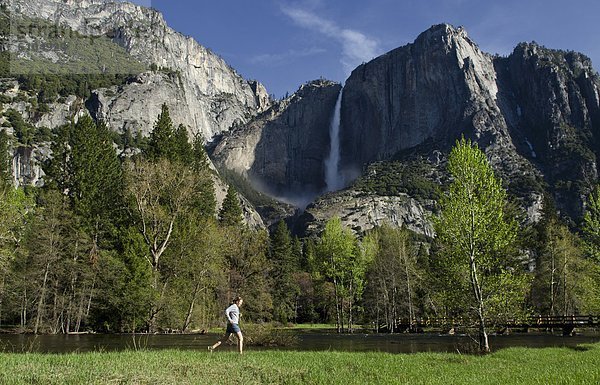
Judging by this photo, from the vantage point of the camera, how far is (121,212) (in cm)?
4875

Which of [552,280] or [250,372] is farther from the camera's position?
[552,280]

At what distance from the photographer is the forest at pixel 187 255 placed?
2711cm

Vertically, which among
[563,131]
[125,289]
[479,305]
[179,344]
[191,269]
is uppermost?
[563,131]

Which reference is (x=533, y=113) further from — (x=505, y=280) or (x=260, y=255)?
(x=505, y=280)

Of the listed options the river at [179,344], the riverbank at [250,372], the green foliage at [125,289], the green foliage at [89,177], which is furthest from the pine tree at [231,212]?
the riverbank at [250,372]

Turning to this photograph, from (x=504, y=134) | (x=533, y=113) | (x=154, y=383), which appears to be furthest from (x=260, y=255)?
(x=533, y=113)

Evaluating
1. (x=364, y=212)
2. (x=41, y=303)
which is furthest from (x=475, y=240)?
(x=364, y=212)

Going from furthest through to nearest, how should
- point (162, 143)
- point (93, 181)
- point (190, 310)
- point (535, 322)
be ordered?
point (162, 143)
point (93, 181)
point (535, 322)
point (190, 310)

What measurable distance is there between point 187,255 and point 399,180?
134919 millimetres

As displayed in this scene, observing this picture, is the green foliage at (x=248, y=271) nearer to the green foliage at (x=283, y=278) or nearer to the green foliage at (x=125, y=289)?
the green foliage at (x=283, y=278)

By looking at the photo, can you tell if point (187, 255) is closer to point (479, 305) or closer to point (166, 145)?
point (166, 145)

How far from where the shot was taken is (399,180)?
562ft

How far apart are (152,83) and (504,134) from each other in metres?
134

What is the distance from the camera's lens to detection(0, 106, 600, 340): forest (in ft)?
88.9
